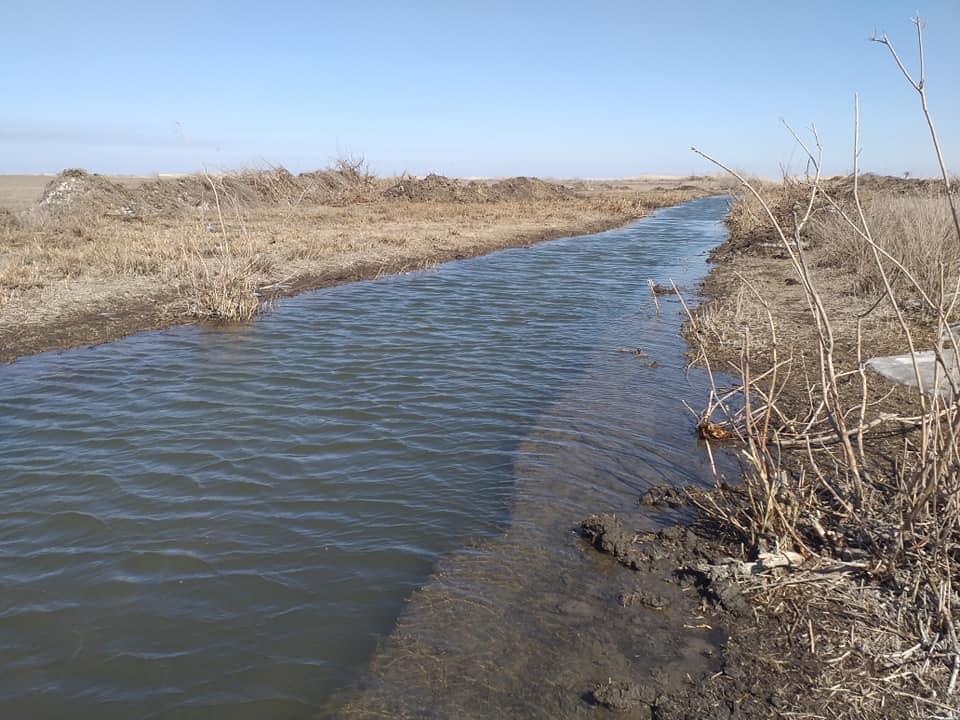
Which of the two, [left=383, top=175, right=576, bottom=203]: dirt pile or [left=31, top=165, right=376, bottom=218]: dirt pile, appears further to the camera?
[left=383, top=175, right=576, bottom=203]: dirt pile

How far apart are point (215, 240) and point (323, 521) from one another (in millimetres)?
13400

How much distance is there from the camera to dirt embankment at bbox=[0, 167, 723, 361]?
10727 millimetres

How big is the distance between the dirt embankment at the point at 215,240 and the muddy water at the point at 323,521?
1.32 m

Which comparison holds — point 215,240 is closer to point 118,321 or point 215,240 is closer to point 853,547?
point 118,321

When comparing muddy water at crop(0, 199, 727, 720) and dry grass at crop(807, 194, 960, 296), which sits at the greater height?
dry grass at crop(807, 194, 960, 296)

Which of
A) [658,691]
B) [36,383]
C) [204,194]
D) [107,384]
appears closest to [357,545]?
[658,691]

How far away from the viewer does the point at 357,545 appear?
4.67 metres

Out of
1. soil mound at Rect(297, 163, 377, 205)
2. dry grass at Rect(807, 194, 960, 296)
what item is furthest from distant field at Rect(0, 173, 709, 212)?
dry grass at Rect(807, 194, 960, 296)

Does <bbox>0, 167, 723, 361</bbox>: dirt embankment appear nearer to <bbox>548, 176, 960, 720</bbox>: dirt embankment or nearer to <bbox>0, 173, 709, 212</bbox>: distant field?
<bbox>0, 173, 709, 212</bbox>: distant field

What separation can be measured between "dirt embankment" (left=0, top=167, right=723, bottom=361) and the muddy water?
52.0 inches

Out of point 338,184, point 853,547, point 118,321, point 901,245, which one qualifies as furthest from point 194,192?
point 853,547

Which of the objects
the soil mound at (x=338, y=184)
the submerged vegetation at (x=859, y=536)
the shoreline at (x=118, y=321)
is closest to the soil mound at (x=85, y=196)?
the soil mound at (x=338, y=184)

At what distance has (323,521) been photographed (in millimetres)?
4973

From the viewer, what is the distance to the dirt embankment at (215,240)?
1073 centimetres
